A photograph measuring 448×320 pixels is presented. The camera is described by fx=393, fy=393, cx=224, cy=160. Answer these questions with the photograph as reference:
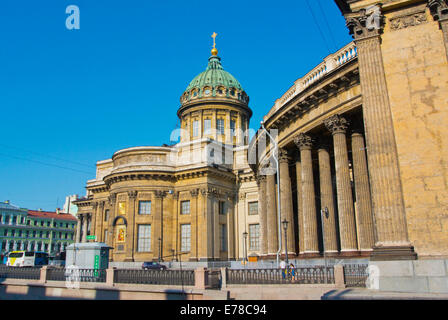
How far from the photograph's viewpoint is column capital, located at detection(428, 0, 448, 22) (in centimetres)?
1362

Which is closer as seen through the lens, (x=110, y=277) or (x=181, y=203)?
(x=110, y=277)

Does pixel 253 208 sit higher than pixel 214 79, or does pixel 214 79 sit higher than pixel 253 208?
pixel 214 79

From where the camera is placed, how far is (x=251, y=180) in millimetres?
53688

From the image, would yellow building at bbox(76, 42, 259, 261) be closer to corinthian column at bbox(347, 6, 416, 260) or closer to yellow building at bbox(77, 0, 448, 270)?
yellow building at bbox(77, 0, 448, 270)

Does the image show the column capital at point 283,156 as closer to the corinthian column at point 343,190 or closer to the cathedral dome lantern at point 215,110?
the corinthian column at point 343,190

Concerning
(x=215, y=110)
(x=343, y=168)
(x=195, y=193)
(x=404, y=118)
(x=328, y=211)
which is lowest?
(x=328, y=211)

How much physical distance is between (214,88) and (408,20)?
50.6 metres

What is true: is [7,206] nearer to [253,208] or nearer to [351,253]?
[253,208]

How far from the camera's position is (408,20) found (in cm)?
1463

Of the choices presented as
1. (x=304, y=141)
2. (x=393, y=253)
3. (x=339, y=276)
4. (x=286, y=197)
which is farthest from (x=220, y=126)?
(x=393, y=253)

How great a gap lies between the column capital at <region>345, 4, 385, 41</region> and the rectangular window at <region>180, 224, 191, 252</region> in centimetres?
3852

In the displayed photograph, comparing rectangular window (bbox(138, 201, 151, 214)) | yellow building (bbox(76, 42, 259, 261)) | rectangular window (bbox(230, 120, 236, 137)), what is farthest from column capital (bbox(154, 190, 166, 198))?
rectangular window (bbox(230, 120, 236, 137))

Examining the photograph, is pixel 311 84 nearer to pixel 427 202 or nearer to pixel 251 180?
pixel 427 202

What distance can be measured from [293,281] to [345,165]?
7193mm
